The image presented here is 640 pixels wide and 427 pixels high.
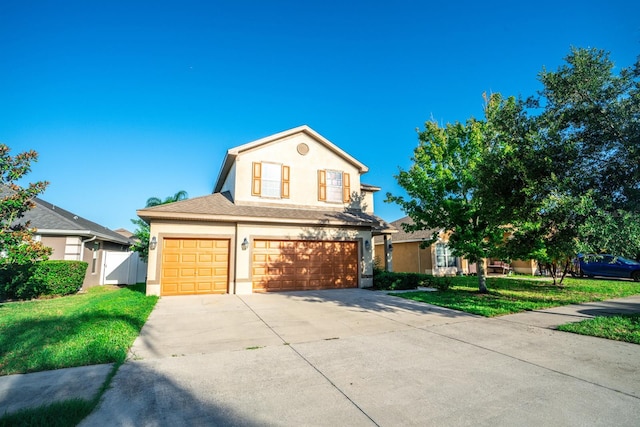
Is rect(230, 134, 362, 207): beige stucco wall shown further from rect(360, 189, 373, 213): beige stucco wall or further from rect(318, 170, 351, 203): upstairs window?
rect(360, 189, 373, 213): beige stucco wall

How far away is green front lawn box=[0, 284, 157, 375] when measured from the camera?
4773mm

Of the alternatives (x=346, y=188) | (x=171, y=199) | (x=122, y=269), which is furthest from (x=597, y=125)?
(x=171, y=199)

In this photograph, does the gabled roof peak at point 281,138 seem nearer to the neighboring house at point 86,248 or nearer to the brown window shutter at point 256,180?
the brown window shutter at point 256,180

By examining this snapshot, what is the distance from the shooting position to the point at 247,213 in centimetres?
1309

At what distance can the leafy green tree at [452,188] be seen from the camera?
465 inches

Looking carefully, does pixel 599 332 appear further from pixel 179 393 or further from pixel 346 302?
pixel 179 393

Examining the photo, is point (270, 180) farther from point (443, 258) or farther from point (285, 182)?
point (443, 258)

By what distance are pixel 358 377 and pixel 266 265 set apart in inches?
376

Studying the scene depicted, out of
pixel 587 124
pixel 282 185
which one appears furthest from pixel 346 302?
pixel 587 124

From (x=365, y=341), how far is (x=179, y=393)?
339 cm

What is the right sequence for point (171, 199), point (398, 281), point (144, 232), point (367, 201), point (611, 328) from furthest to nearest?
point (171, 199), point (144, 232), point (367, 201), point (398, 281), point (611, 328)

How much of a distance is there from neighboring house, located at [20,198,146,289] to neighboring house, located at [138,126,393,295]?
220 inches

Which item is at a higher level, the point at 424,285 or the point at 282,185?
the point at 282,185

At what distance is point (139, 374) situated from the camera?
439cm
